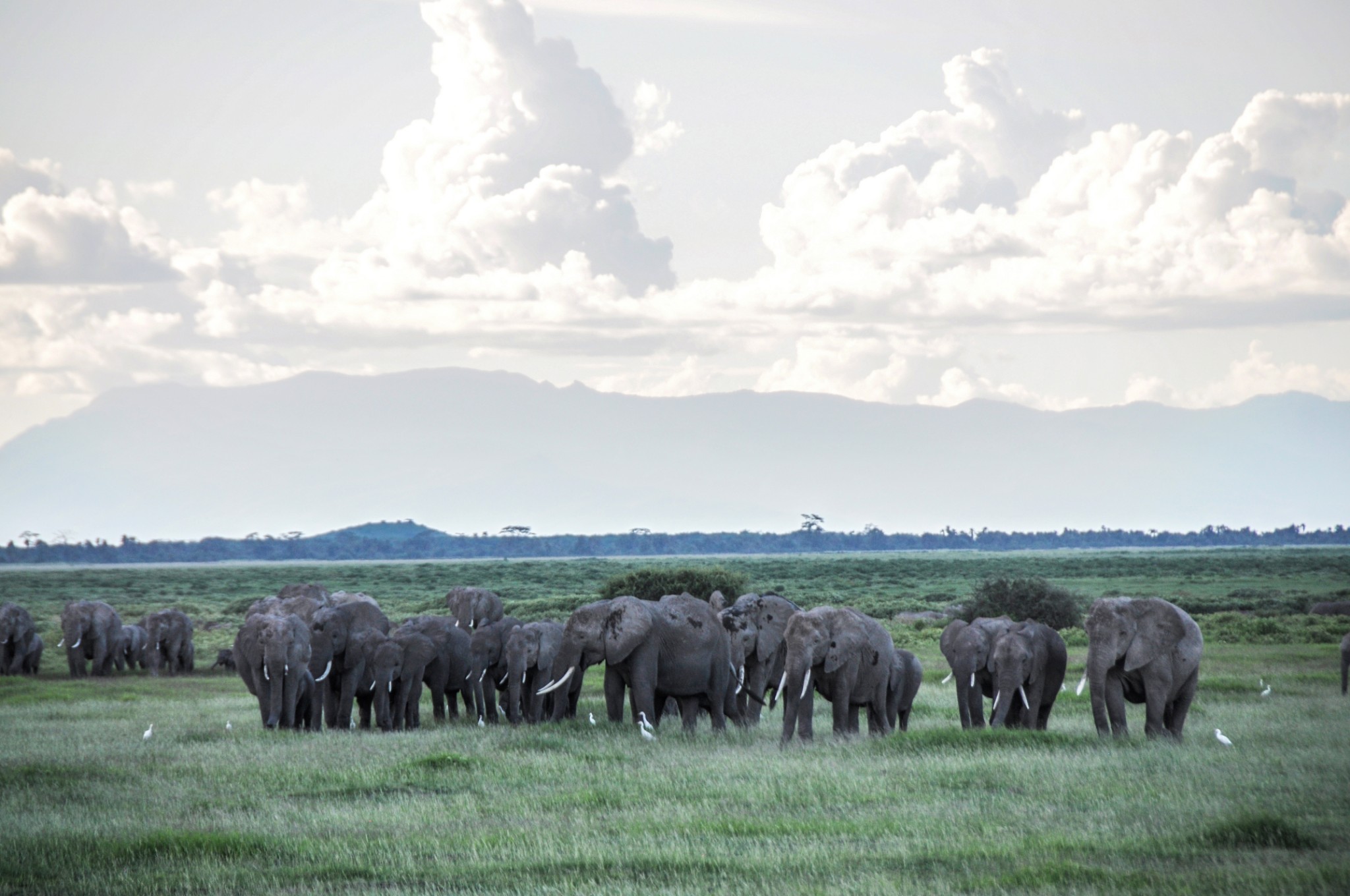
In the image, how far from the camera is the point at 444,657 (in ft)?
93.9

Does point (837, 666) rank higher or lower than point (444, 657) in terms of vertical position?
higher

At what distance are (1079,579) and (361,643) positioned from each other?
3589 inches

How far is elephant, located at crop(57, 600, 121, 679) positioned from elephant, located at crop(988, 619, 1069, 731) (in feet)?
98.2

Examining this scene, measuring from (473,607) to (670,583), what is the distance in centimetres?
1871

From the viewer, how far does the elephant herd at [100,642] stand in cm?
4162

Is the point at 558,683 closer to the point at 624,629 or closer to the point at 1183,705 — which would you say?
the point at 624,629

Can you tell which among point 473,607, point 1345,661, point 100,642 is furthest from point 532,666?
point 100,642

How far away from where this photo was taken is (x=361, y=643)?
2730 cm

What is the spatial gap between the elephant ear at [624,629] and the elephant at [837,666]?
2795 millimetres

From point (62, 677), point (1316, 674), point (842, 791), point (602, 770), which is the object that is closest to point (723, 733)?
point (602, 770)

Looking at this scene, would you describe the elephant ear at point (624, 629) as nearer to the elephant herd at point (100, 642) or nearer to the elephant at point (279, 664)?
the elephant at point (279, 664)

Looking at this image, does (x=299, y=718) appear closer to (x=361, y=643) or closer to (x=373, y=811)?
(x=361, y=643)

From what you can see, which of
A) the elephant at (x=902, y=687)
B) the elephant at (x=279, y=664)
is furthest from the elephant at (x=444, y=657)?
the elephant at (x=902, y=687)

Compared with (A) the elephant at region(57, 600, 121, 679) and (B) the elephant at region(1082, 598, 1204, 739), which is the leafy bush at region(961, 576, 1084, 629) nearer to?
(A) the elephant at region(57, 600, 121, 679)
